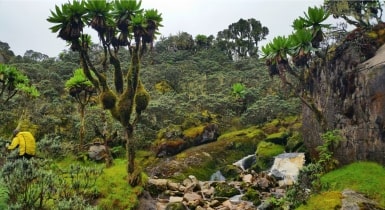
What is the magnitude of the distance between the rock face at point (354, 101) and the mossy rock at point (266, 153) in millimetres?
3201

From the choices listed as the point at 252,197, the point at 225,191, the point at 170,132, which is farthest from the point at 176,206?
the point at 170,132

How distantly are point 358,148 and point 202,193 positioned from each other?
778 cm

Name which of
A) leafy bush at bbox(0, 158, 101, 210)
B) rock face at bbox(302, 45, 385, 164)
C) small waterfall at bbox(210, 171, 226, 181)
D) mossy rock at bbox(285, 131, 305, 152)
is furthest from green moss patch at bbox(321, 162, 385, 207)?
leafy bush at bbox(0, 158, 101, 210)

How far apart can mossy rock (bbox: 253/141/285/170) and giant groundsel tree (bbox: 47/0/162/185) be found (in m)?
12.8

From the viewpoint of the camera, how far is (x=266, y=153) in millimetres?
26047

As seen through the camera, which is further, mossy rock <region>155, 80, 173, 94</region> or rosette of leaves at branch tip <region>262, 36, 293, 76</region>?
mossy rock <region>155, 80, 173, 94</region>

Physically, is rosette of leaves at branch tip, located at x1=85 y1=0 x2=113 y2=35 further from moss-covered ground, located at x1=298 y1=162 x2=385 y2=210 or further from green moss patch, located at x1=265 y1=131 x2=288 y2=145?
green moss patch, located at x1=265 y1=131 x2=288 y2=145

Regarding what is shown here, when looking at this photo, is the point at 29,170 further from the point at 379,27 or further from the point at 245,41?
the point at 245,41

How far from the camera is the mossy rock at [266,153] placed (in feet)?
83.7

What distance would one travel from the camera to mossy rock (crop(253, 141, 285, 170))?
25.5 m

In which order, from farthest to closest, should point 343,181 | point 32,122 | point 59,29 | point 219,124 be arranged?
point 219,124, point 32,122, point 343,181, point 59,29

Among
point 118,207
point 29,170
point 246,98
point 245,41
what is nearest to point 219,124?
point 246,98

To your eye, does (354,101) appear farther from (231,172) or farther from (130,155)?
(130,155)

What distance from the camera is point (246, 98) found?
37.6m
